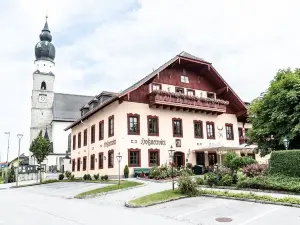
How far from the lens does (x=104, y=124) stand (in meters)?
30.1

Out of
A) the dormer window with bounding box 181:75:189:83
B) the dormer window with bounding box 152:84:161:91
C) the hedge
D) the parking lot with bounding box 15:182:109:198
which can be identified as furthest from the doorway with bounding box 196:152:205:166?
the hedge

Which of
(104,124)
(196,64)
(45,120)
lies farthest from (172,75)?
(45,120)

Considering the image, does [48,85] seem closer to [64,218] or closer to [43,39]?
[43,39]

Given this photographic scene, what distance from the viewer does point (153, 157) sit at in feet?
92.3

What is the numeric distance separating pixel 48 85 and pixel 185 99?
49193mm

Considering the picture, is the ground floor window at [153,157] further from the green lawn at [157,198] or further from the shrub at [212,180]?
the green lawn at [157,198]

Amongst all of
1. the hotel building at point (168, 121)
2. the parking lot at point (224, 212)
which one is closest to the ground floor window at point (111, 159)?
the hotel building at point (168, 121)

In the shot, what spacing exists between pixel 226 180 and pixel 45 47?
61.9 m

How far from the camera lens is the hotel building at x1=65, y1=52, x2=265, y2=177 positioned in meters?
27.5

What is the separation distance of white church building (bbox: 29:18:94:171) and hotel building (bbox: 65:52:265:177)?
1149 inches

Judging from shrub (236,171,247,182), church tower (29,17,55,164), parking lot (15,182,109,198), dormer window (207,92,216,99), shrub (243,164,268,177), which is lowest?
parking lot (15,182,109,198)

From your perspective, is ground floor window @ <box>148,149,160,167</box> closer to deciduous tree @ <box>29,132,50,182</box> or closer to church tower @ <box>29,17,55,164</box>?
deciduous tree @ <box>29,132,50,182</box>

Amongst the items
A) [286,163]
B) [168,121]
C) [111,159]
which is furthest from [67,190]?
[286,163]

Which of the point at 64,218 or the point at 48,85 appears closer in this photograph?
the point at 64,218
